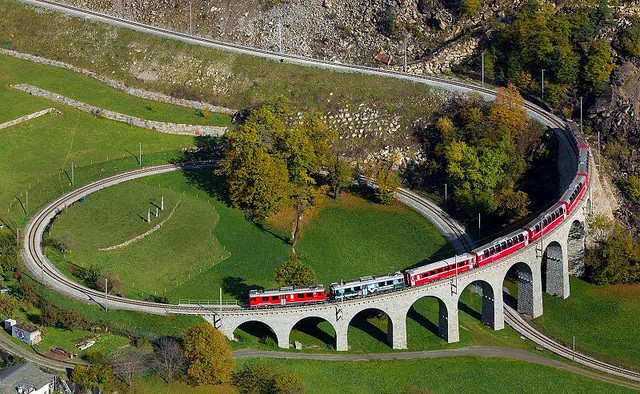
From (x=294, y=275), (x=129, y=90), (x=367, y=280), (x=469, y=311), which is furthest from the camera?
(x=129, y=90)

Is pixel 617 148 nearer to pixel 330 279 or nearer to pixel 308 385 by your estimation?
pixel 330 279

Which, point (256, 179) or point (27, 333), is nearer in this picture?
point (27, 333)

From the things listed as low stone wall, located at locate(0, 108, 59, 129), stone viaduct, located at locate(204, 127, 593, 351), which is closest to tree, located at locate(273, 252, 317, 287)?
stone viaduct, located at locate(204, 127, 593, 351)

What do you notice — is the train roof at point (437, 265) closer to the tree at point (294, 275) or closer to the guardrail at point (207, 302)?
the tree at point (294, 275)

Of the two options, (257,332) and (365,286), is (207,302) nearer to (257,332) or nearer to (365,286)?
(257,332)

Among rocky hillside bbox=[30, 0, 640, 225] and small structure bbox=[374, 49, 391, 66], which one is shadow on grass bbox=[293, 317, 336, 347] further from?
small structure bbox=[374, 49, 391, 66]

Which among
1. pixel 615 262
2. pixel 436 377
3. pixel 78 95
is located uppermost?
pixel 78 95

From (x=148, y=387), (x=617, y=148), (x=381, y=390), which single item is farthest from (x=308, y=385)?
(x=617, y=148)

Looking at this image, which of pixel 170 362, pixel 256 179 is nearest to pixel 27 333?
pixel 170 362
